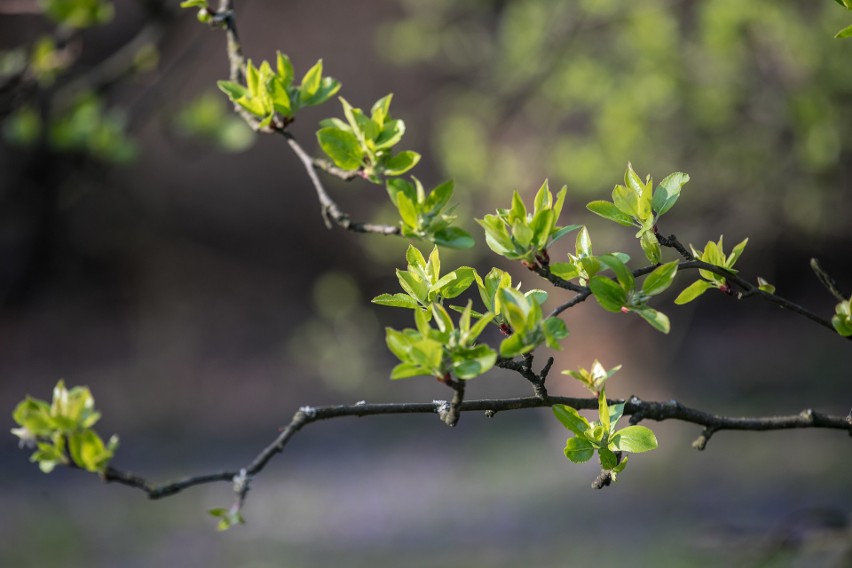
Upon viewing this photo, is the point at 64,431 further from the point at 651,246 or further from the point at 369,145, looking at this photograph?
the point at 651,246

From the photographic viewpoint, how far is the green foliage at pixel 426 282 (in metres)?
1.09

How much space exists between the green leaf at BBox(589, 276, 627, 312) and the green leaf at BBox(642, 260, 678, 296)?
0.10ft

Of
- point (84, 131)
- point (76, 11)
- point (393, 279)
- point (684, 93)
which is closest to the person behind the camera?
point (76, 11)

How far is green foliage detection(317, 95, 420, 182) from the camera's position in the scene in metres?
1.10

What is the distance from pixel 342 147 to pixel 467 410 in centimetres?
38

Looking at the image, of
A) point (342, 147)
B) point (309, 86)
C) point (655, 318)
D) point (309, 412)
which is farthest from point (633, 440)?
point (309, 86)

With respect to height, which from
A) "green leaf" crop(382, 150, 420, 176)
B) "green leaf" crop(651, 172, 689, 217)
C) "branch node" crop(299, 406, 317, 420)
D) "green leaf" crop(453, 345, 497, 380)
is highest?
"green leaf" crop(382, 150, 420, 176)

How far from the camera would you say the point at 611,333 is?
5723 mm

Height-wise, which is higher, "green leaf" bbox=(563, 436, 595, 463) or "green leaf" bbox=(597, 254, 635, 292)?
"green leaf" bbox=(597, 254, 635, 292)

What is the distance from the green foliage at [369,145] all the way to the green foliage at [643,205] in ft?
Result: 0.86

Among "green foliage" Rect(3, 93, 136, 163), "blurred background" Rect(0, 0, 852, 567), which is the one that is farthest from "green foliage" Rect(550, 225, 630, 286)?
"green foliage" Rect(3, 93, 136, 163)

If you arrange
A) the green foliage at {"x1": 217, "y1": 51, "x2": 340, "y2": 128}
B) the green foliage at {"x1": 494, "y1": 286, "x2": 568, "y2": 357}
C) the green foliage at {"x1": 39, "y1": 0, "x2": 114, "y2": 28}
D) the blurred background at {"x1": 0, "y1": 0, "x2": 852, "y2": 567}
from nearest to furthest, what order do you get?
the green foliage at {"x1": 494, "y1": 286, "x2": 568, "y2": 357} < the green foliage at {"x1": 217, "y1": 51, "x2": 340, "y2": 128} < the green foliage at {"x1": 39, "y1": 0, "x2": 114, "y2": 28} < the blurred background at {"x1": 0, "y1": 0, "x2": 852, "y2": 567}

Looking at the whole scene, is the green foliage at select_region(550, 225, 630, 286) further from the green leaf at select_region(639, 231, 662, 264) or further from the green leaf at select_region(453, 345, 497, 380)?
the green leaf at select_region(453, 345, 497, 380)

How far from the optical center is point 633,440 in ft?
3.55
